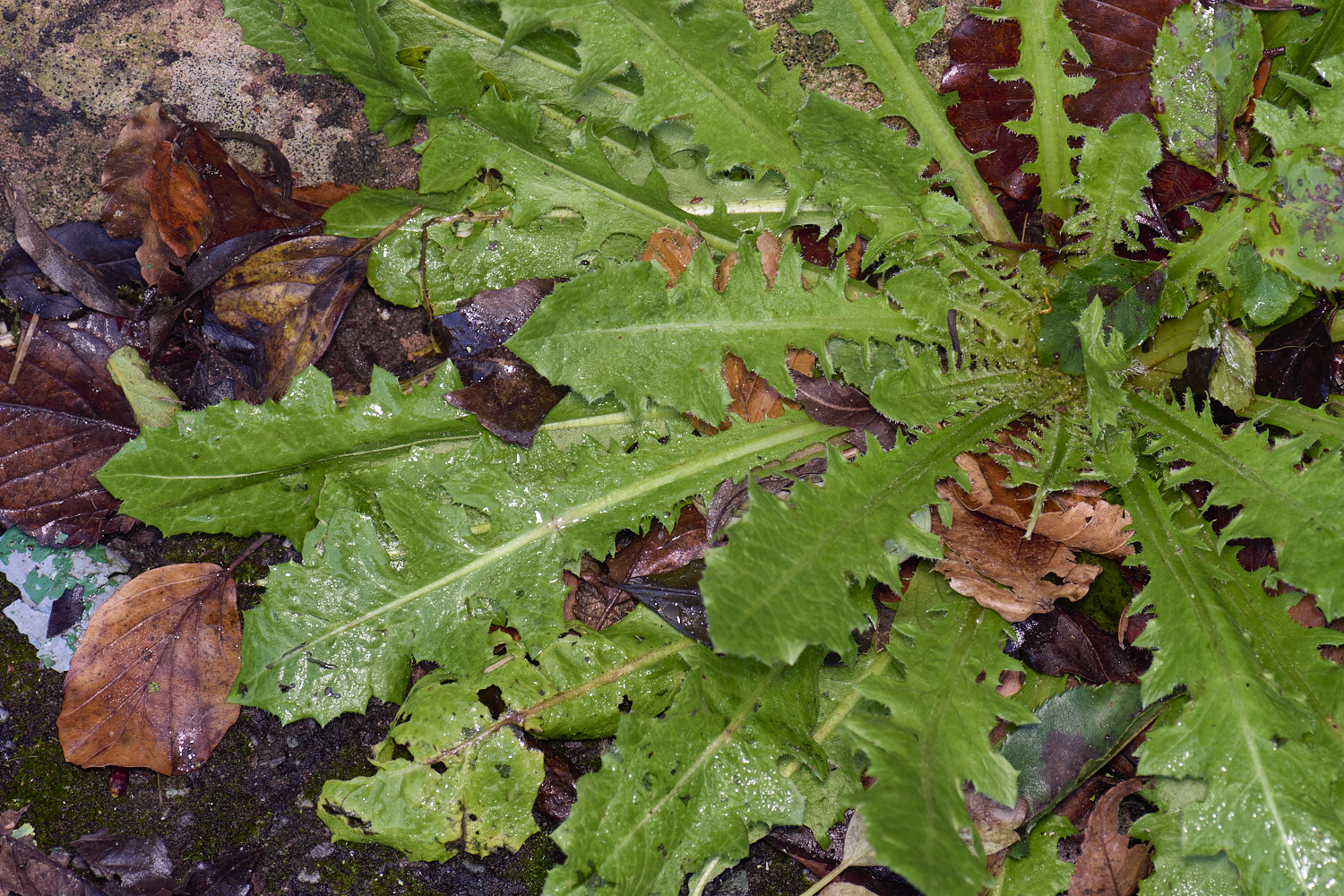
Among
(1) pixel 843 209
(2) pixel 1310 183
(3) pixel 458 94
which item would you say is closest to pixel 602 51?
(3) pixel 458 94

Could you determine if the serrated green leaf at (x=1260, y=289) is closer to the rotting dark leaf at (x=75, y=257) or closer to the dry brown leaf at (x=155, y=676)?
the dry brown leaf at (x=155, y=676)

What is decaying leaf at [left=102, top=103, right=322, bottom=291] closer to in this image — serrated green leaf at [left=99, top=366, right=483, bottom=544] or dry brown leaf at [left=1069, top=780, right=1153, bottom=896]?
serrated green leaf at [left=99, top=366, right=483, bottom=544]

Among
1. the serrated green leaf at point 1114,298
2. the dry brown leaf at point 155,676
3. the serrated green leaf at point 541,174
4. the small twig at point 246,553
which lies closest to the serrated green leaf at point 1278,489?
the serrated green leaf at point 1114,298

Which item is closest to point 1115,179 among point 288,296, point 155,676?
point 288,296

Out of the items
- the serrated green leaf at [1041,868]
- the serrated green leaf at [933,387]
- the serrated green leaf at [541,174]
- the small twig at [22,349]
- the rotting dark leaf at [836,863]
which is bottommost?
the rotting dark leaf at [836,863]

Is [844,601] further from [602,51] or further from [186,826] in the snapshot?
[186,826]

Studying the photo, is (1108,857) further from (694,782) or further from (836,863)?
(694,782)
